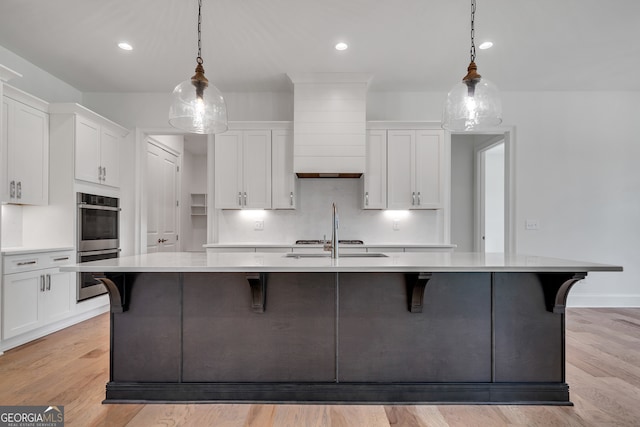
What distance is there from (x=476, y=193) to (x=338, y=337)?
485cm

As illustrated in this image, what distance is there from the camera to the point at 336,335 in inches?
87.8

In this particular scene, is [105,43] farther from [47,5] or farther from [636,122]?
[636,122]

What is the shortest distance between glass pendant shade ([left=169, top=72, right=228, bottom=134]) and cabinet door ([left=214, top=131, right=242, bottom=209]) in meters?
2.14

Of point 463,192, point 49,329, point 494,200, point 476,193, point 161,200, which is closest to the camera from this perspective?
point 49,329

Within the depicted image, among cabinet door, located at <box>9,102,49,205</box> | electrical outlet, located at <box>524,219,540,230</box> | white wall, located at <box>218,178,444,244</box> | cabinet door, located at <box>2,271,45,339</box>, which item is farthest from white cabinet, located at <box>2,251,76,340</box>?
electrical outlet, located at <box>524,219,540,230</box>

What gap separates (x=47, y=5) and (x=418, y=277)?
3477 millimetres

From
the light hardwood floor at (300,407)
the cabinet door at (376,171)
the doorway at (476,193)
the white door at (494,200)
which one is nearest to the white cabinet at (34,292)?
the light hardwood floor at (300,407)

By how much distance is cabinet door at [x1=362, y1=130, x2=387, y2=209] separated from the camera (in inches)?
177

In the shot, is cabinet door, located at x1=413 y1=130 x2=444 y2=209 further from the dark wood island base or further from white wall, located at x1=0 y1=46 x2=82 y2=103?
white wall, located at x1=0 y1=46 x2=82 y2=103

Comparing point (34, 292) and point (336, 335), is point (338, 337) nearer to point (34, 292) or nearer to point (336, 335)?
point (336, 335)

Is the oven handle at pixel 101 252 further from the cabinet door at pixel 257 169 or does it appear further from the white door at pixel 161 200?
the cabinet door at pixel 257 169

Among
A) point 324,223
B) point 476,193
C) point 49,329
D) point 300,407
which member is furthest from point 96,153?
point 476,193

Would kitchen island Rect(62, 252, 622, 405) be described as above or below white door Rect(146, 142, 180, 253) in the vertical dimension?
below

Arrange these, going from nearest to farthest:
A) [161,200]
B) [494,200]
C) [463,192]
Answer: [161,200] → [463,192] → [494,200]
